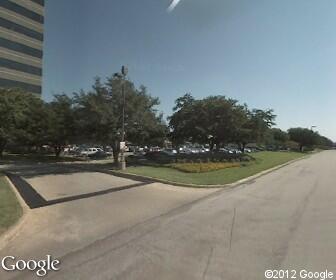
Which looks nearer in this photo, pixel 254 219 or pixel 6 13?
pixel 254 219

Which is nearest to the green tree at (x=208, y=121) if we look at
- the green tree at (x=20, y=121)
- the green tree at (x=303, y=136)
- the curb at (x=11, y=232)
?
the green tree at (x=20, y=121)

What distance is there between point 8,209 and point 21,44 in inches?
2649

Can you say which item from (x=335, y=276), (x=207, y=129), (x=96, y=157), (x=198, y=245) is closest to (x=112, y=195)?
(x=198, y=245)

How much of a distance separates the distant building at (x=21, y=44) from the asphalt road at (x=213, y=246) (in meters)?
63.9

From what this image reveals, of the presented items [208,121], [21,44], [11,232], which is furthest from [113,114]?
[21,44]

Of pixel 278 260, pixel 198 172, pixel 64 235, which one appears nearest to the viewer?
pixel 278 260

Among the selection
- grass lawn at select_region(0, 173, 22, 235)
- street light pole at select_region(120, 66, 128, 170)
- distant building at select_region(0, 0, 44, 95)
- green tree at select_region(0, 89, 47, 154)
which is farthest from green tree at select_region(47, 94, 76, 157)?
distant building at select_region(0, 0, 44, 95)

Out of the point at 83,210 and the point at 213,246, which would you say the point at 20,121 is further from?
the point at 213,246

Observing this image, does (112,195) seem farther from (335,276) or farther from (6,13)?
(6,13)

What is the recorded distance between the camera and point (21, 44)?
7150 centimetres

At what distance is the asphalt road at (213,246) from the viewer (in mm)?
Result: 6410

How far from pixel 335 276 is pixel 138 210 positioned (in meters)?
7.03

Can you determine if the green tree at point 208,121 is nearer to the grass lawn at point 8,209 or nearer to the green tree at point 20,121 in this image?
the green tree at point 20,121

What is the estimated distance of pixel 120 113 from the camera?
27.5 m
